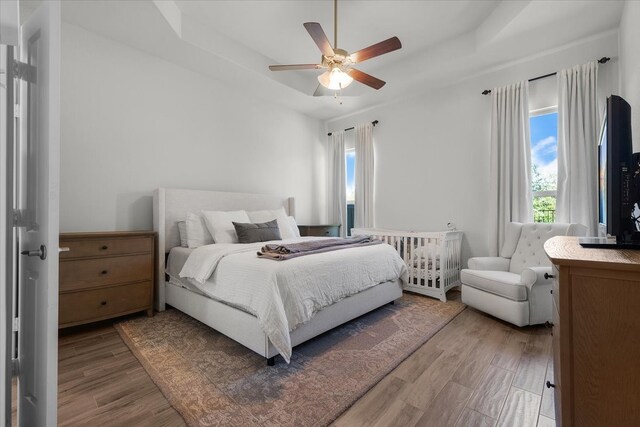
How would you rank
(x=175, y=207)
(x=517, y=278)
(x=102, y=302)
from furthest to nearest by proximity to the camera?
(x=175, y=207)
(x=517, y=278)
(x=102, y=302)

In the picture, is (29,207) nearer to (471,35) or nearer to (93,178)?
(93,178)

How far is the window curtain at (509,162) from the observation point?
3193mm

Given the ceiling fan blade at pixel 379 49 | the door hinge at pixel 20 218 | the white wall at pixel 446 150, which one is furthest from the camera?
the white wall at pixel 446 150

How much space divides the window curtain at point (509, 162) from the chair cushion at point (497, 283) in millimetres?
681

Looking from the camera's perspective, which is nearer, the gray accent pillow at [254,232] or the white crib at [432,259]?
the gray accent pillow at [254,232]

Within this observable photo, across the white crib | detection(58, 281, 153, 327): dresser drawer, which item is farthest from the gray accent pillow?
the white crib

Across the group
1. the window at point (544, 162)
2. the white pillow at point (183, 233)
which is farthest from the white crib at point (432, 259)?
the white pillow at point (183, 233)

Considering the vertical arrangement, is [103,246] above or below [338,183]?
below

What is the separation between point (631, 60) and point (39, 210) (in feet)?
11.8

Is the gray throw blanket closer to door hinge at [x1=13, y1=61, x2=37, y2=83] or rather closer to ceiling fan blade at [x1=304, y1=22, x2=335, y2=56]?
door hinge at [x1=13, y1=61, x2=37, y2=83]

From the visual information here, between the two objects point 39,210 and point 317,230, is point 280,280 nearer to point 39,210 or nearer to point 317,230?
point 39,210

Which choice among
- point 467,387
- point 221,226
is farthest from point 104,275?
point 467,387

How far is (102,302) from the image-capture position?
2.51m

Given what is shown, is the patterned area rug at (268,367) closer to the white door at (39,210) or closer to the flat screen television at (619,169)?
the white door at (39,210)
